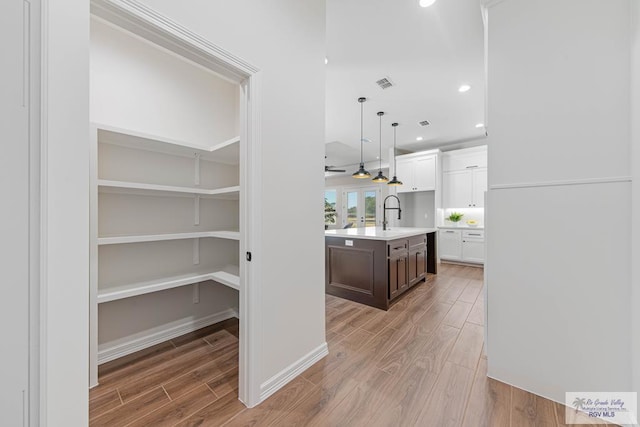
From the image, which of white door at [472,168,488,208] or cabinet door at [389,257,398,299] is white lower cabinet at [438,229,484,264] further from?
cabinet door at [389,257,398,299]

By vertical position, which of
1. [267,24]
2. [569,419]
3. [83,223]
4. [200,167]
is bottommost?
[569,419]

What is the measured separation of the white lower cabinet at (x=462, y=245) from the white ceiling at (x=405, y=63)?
7.49 ft

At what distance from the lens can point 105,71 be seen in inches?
76.2

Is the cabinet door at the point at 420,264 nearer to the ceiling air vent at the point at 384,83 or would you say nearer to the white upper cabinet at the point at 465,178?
the white upper cabinet at the point at 465,178

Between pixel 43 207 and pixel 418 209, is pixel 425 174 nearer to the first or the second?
pixel 418 209

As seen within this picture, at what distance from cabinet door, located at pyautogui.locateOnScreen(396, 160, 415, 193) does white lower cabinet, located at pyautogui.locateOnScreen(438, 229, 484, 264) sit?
132 centimetres

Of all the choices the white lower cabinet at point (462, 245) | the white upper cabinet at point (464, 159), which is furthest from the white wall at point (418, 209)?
the white upper cabinet at point (464, 159)

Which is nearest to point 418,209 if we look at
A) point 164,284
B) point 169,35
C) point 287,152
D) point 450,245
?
point 450,245

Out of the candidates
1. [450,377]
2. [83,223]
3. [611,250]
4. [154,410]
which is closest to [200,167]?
[83,223]

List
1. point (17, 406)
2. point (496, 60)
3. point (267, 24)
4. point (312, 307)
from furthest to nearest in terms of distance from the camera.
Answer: point (312, 307)
point (496, 60)
point (267, 24)
point (17, 406)

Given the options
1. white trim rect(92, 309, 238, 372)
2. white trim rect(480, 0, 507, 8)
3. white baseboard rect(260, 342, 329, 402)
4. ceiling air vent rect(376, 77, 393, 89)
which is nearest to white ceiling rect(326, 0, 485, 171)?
ceiling air vent rect(376, 77, 393, 89)

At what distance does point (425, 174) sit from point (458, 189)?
2.65 feet

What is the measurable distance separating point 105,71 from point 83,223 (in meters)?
1.77

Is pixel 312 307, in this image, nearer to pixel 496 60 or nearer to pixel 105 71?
pixel 496 60
